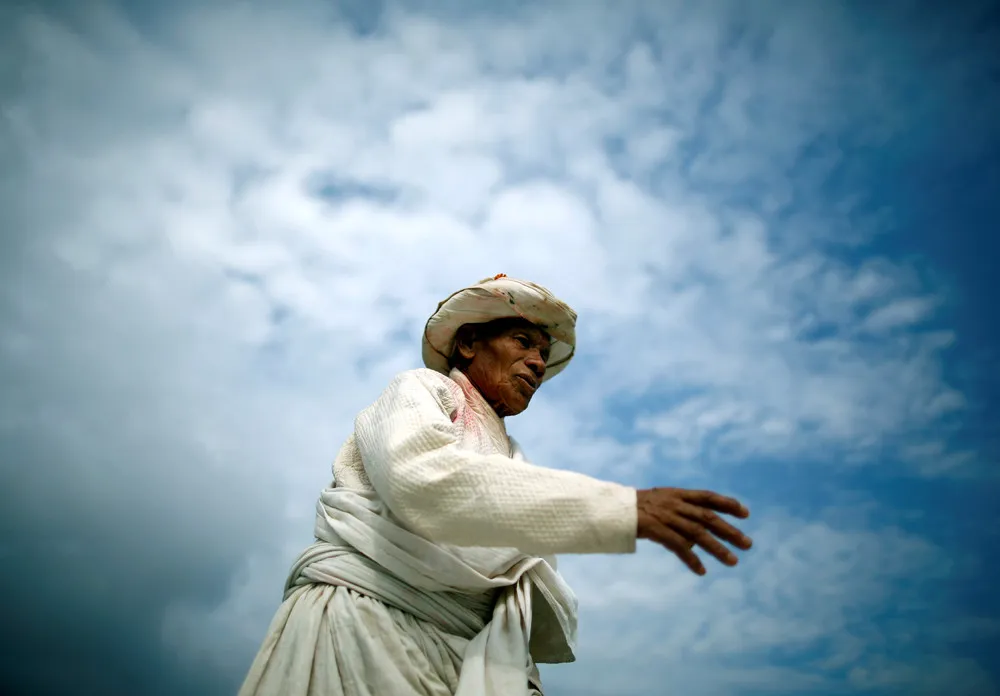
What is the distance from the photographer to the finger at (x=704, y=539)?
91.1 inches

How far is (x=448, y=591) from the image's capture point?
9.54ft

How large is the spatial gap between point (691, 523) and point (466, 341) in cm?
182

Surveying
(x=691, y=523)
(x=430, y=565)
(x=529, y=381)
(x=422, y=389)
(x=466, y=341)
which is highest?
(x=466, y=341)

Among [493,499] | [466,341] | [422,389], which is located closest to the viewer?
[493,499]

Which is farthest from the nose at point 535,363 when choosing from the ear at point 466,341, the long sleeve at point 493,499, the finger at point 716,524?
the finger at point 716,524

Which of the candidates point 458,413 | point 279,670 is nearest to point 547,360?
point 458,413

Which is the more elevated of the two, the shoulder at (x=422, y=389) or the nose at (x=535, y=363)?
the nose at (x=535, y=363)

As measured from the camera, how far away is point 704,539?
7.61 feet

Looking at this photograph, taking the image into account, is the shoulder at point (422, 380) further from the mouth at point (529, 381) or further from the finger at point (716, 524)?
the finger at point (716, 524)

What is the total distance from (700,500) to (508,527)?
65cm

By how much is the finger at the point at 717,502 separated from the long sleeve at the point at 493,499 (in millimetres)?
201

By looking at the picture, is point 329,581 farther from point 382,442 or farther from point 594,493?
point 594,493

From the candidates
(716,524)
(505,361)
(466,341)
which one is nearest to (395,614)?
(716,524)

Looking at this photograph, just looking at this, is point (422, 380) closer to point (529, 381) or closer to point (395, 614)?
point (529, 381)
